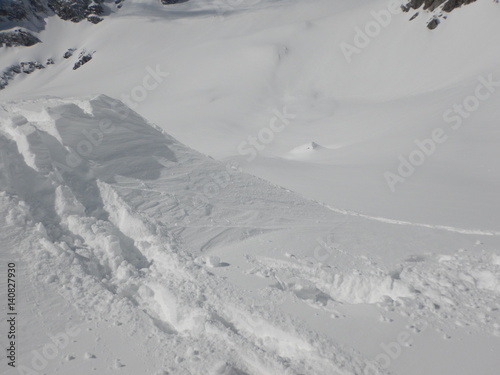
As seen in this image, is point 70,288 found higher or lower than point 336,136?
higher

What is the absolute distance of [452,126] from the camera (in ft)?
37.1

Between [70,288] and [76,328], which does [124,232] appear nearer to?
[70,288]

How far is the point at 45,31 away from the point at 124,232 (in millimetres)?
52179

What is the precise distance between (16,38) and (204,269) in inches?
2032

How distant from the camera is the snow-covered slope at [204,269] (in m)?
3.38

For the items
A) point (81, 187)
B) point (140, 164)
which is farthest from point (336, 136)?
point (81, 187)
